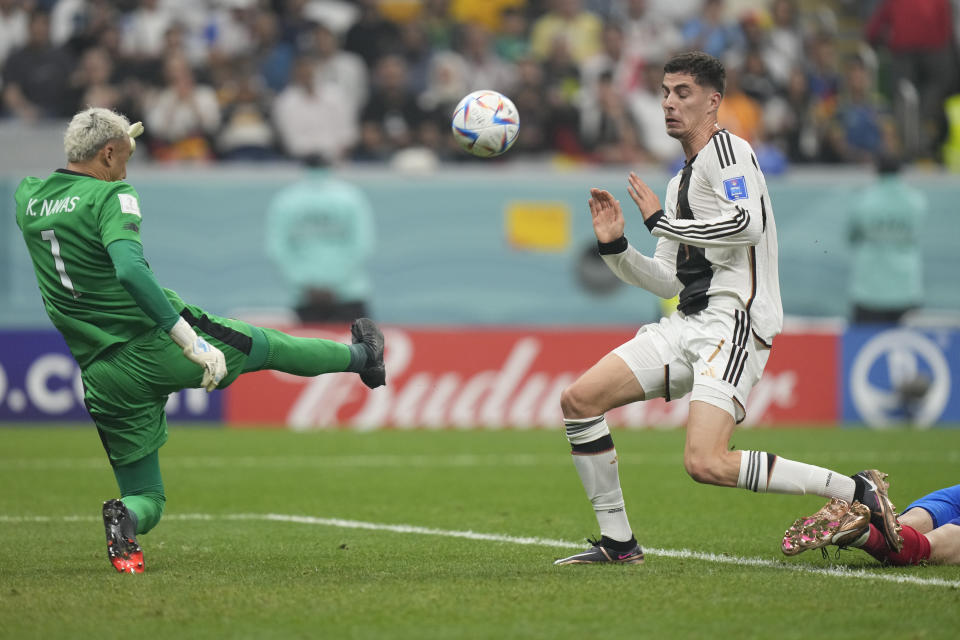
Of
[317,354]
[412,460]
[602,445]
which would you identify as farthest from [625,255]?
[412,460]

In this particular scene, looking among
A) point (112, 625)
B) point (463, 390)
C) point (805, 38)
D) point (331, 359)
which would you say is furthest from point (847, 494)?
point (805, 38)

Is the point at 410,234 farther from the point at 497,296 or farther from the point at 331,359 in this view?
the point at 331,359

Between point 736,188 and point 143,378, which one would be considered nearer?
point 736,188

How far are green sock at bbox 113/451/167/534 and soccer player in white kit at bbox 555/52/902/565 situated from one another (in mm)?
1970

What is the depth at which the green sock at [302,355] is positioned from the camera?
22.8 ft

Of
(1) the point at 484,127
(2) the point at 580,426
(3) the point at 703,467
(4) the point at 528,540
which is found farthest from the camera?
(4) the point at 528,540

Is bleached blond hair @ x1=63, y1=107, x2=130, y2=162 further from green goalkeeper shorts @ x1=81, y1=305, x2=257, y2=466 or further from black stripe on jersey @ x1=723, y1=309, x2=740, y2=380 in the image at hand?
black stripe on jersey @ x1=723, y1=309, x2=740, y2=380

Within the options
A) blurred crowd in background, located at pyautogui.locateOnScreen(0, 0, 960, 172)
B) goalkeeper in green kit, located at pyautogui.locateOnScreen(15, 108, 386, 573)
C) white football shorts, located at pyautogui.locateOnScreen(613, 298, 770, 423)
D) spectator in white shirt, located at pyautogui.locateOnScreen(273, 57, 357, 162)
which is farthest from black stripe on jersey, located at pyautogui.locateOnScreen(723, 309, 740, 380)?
spectator in white shirt, located at pyautogui.locateOnScreen(273, 57, 357, 162)

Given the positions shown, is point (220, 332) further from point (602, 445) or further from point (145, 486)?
point (602, 445)

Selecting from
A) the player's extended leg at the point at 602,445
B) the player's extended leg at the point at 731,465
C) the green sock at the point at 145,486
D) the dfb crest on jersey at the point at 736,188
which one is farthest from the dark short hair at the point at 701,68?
the green sock at the point at 145,486

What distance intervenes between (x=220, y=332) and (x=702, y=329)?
2275 millimetres

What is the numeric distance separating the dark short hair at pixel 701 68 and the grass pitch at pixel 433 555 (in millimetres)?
2297

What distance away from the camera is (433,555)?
720cm

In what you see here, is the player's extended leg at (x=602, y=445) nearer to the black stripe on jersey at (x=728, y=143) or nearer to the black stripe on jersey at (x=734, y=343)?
the black stripe on jersey at (x=734, y=343)
